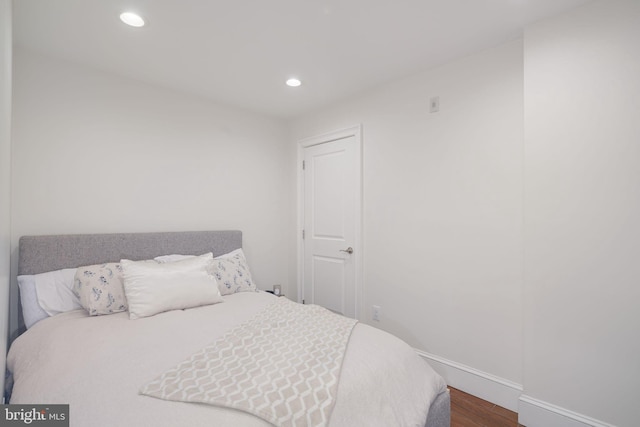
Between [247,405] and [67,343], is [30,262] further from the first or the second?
[247,405]

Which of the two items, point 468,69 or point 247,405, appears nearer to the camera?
point 247,405

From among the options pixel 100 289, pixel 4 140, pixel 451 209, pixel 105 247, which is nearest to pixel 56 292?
pixel 100 289

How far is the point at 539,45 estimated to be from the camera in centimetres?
183

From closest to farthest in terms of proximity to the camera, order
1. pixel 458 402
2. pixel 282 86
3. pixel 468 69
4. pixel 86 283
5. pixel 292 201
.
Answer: pixel 86 283
pixel 458 402
pixel 468 69
pixel 282 86
pixel 292 201

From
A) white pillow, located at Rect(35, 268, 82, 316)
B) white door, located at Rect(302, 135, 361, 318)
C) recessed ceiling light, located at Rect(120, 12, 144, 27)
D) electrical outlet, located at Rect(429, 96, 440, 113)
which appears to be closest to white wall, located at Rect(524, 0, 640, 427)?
electrical outlet, located at Rect(429, 96, 440, 113)

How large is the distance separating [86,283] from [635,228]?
3224mm

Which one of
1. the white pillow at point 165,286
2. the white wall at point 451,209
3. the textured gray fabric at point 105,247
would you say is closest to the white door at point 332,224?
the white wall at point 451,209

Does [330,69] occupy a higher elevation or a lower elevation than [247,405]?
higher

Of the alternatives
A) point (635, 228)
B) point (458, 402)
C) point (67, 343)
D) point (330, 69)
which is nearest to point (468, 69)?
point (330, 69)

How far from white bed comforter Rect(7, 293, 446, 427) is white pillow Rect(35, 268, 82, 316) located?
0.34ft

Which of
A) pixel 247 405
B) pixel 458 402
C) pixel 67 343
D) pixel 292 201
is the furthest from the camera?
pixel 292 201

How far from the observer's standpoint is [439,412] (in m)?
1.47

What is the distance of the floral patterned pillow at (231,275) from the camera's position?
97.5 inches

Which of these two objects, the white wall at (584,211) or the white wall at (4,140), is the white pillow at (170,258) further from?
the white wall at (584,211)
